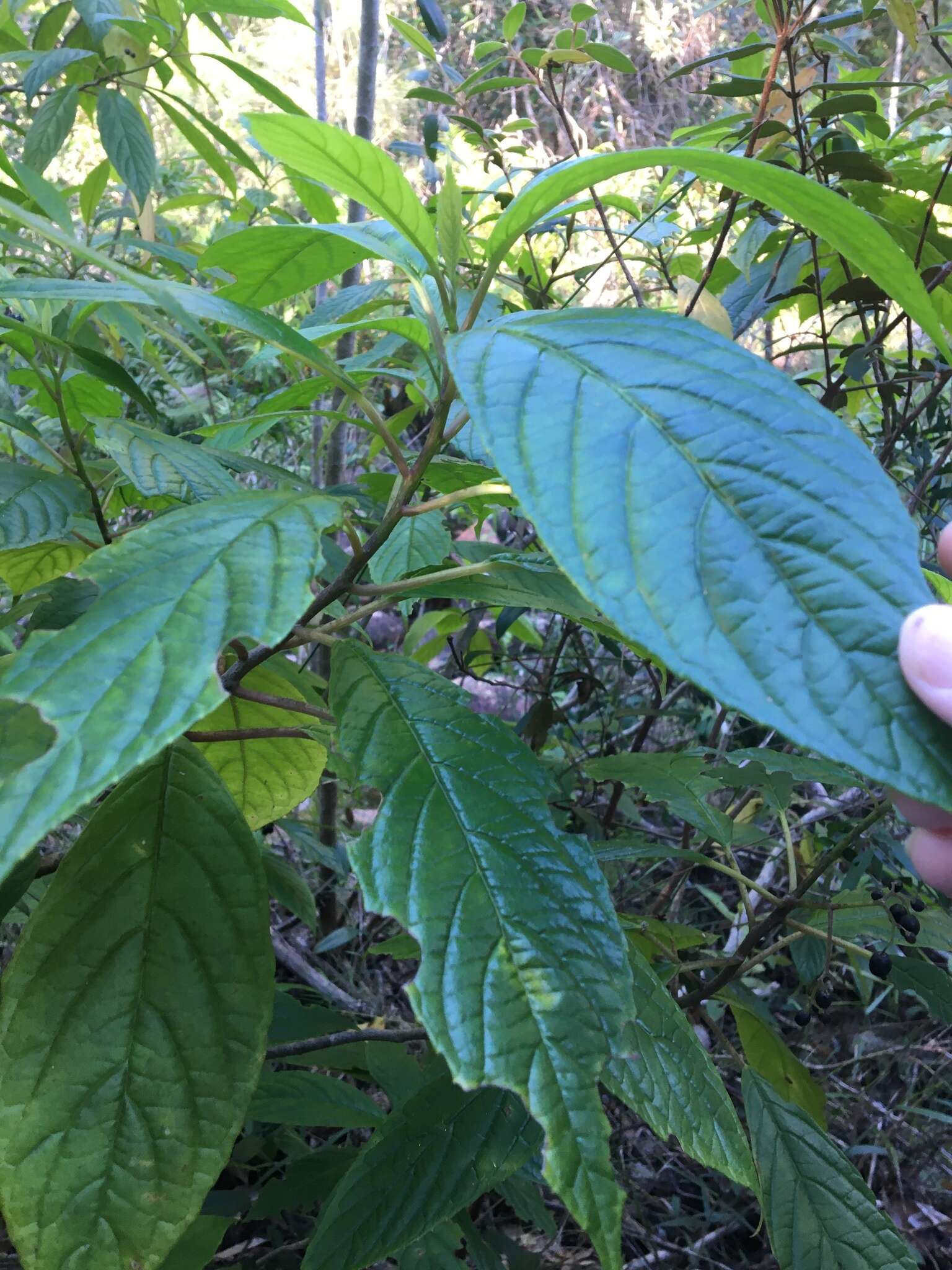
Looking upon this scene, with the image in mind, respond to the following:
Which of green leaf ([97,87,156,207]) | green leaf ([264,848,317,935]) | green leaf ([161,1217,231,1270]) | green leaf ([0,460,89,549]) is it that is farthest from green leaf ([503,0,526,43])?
green leaf ([161,1217,231,1270])

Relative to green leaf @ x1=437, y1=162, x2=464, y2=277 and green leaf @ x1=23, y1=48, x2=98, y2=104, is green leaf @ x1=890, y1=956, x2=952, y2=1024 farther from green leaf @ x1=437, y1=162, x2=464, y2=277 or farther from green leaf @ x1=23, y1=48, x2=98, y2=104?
green leaf @ x1=23, y1=48, x2=98, y2=104

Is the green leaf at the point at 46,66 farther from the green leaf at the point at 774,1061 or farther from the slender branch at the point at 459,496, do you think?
the green leaf at the point at 774,1061

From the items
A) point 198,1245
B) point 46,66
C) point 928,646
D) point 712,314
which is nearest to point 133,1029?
point 198,1245

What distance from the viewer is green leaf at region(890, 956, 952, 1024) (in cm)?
105

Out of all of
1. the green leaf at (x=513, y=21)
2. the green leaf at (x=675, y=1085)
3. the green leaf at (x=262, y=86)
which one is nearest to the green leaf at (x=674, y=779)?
the green leaf at (x=675, y=1085)

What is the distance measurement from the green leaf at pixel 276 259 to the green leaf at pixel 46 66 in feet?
2.06

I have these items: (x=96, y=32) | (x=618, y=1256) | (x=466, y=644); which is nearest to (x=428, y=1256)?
(x=618, y=1256)

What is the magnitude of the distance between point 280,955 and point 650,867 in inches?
32.9

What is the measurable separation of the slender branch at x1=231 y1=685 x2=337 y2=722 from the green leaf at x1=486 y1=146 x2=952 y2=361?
1.37 feet

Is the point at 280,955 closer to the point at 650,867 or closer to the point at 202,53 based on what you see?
the point at 650,867

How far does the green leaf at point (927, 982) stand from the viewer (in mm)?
1049

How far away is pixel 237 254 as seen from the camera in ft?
2.68

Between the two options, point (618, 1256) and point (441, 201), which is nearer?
point (618, 1256)

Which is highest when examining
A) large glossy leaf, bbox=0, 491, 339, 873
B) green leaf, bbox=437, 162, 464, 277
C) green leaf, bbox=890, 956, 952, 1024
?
green leaf, bbox=437, 162, 464, 277
